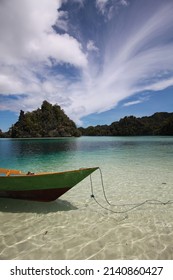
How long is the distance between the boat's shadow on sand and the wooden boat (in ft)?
0.96

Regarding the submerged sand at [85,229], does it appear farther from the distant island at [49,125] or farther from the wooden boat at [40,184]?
the distant island at [49,125]

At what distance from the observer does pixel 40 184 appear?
667cm

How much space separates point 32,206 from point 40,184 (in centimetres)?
107

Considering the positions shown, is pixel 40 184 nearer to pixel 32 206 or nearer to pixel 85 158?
pixel 32 206

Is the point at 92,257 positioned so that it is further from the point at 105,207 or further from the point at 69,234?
the point at 105,207

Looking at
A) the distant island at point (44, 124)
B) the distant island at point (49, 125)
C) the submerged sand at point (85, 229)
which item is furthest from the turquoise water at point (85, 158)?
the distant island at point (44, 124)

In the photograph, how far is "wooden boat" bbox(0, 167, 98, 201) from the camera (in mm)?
6430

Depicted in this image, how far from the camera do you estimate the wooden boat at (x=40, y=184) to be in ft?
21.1

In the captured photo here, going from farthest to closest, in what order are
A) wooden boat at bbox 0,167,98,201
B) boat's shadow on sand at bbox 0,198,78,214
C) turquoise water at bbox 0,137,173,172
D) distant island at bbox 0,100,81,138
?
distant island at bbox 0,100,81,138, turquoise water at bbox 0,137,173,172, boat's shadow on sand at bbox 0,198,78,214, wooden boat at bbox 0,167,98,201

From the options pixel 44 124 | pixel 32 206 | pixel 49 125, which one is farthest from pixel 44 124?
pixel 32 206

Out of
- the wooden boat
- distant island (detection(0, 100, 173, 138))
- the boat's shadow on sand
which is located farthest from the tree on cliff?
the wooden boat

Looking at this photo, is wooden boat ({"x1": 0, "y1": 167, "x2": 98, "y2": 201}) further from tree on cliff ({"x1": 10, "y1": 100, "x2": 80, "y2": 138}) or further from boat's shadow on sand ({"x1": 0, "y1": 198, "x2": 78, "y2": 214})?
tree on cliff ({"x1": 10, "y1": 100, "x2": 80, "y2": 138})

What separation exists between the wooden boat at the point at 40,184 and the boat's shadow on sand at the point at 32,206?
0.29m
